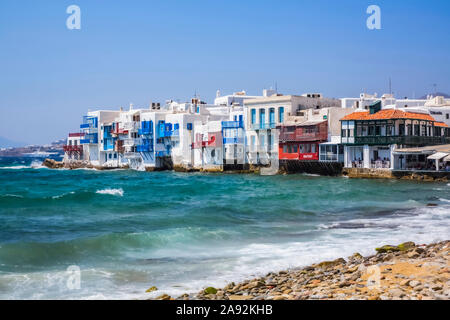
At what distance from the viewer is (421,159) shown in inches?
1881

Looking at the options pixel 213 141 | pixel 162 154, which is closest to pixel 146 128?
pixel 162 154

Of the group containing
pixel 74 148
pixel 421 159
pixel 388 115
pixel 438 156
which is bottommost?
pixel 74 148

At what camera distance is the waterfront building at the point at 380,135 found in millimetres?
47406

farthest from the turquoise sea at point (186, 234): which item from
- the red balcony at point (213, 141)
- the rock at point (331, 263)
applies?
the red balcony at point (213, 141)

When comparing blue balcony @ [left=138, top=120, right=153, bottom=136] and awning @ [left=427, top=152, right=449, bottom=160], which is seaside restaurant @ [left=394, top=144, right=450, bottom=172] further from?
blue balcony @ [left=138, top=120, right=153, bottom=136]

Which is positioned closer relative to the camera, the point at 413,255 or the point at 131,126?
the point at 413,255

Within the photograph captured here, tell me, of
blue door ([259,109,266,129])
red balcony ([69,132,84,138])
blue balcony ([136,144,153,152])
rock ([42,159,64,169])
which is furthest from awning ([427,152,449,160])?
rock ([42,159,64,169])

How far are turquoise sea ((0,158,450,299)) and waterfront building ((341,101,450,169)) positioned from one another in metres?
11.1

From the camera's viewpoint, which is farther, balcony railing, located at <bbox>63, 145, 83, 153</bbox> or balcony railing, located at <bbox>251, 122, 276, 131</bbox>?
balcony railing, located at <bbox>63, 145, 83, 153</bbox>

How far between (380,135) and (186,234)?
32.1m

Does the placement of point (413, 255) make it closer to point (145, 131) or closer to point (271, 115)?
point (271, 115)

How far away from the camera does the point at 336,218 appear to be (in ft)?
80.6

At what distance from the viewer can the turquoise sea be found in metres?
13.8
